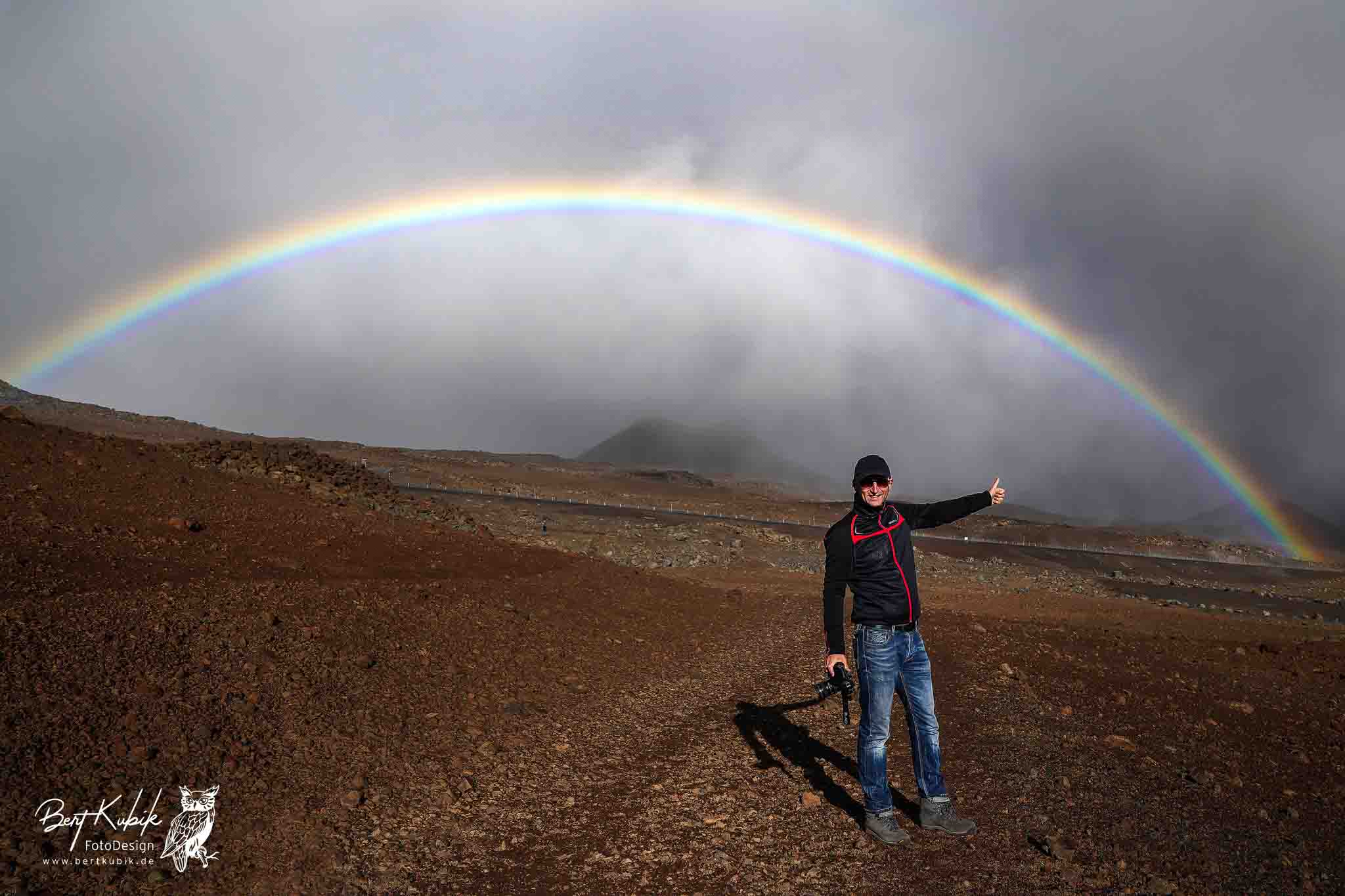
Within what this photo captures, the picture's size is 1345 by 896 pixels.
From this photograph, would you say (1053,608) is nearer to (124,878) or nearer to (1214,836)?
(1214,836)

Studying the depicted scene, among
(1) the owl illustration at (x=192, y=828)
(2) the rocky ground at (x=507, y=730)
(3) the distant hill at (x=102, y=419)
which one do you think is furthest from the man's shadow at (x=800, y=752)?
(3) the distant hill at (x=102, y=419)

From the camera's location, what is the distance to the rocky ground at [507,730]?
17.7ft

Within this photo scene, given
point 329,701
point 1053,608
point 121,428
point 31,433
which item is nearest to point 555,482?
point 121,428

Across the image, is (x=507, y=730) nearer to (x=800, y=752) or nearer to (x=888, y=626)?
(x=800, y=752)

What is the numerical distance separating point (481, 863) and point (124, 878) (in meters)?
2.04

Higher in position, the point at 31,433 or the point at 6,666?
the point at 31,433

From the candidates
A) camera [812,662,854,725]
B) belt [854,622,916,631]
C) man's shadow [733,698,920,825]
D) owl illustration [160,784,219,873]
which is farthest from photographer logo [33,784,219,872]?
man's shadow [733,698,920,825]

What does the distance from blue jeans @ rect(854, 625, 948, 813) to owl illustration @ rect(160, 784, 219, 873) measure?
441cm

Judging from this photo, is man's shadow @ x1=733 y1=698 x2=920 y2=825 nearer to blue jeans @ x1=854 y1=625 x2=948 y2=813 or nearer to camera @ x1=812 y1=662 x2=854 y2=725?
blue jeans @ x1=854 y1=625 x2=948 y2=813

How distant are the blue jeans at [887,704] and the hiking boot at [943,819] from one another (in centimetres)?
7

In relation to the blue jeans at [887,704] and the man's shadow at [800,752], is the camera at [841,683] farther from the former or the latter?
the man's shadow at [800,752]

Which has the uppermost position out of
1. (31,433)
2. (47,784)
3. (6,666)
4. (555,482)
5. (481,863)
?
(555,482)

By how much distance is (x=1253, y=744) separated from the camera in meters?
9.16

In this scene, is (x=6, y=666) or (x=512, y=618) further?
(x=512, y=618)
